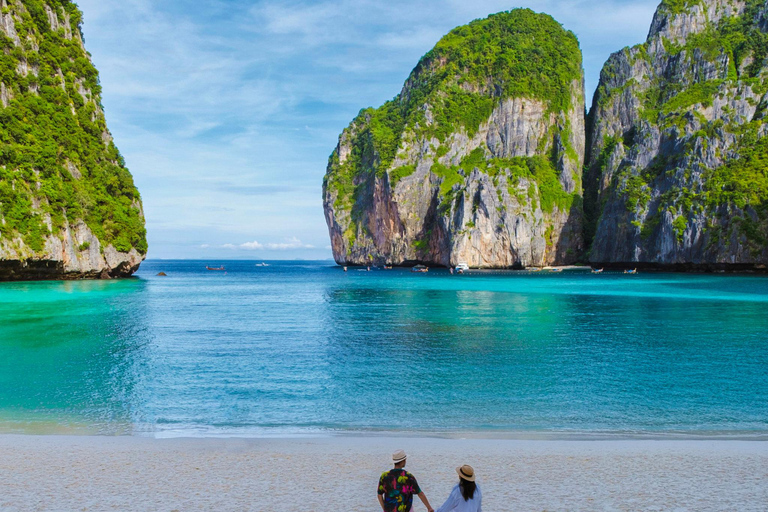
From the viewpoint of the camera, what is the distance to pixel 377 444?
37.5ft

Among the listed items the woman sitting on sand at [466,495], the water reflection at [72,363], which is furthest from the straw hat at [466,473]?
the water reflection at [72,363]

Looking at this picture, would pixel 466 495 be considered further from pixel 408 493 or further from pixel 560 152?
pixel 560 152

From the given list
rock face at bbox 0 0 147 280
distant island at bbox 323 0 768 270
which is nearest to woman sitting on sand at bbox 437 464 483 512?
rock face at bbox 0 0 147 280

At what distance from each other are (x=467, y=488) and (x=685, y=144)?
110901mm

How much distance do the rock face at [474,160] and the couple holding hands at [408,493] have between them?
10616 cm

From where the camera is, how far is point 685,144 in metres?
99.8

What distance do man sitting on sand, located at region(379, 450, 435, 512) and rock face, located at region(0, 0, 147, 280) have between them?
60.5m

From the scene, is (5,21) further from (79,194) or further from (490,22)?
(490,22)

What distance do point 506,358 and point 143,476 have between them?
1561 cm

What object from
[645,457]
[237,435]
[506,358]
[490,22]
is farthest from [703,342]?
[490,22]

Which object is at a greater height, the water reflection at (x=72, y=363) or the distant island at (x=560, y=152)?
Answer: the distant island at (x=560, y=152)

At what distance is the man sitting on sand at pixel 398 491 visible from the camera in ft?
21.6

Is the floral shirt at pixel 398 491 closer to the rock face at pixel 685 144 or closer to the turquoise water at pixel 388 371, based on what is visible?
the turquoise water at pixel 388 371

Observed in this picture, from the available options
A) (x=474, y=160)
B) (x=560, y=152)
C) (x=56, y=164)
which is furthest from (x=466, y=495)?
(x=560, y=152)
